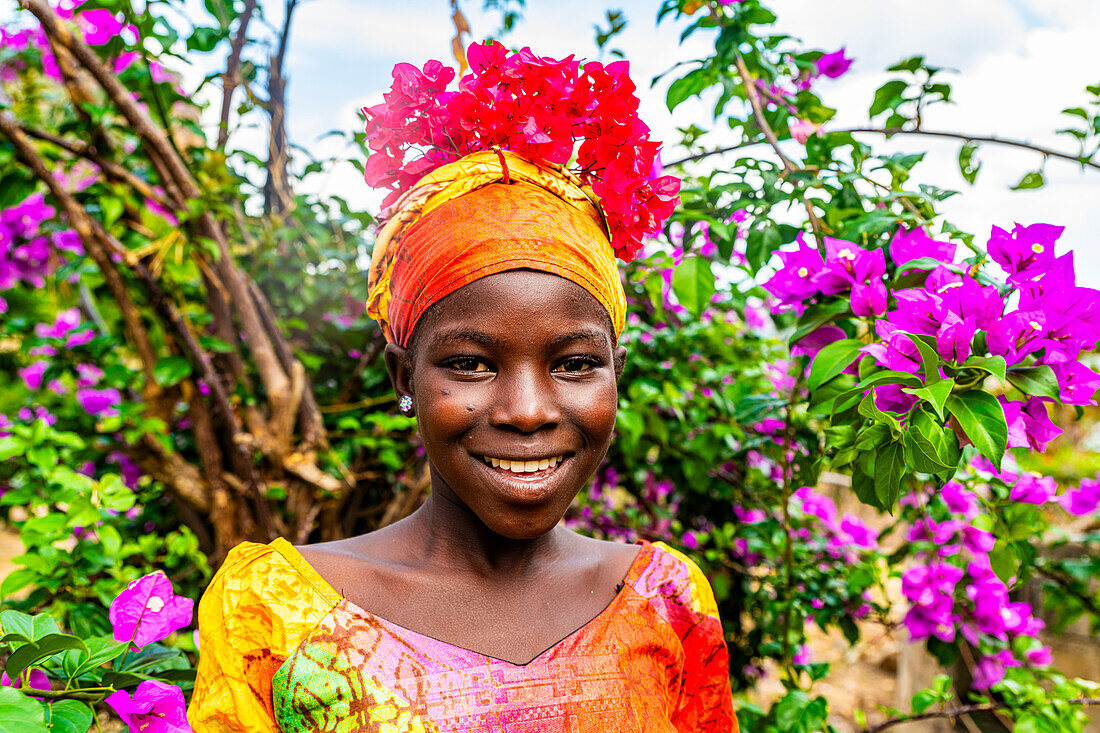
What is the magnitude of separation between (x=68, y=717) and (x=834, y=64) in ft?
6.63

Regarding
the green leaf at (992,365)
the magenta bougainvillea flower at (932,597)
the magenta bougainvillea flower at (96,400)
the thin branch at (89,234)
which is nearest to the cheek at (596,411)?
the green leaf at (992,365)

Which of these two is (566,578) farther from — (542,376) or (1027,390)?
(1027,390)

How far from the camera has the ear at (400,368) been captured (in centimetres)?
126

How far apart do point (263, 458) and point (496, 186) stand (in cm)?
132

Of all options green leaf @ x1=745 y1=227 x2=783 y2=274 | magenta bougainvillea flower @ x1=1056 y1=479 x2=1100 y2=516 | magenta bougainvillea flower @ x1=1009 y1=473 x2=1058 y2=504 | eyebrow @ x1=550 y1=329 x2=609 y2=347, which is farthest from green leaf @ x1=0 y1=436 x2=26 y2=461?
magenta bougainvillea flower @ x1=1056 y1=479 x2=1100 y2=516

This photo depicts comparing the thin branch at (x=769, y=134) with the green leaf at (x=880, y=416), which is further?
the thin branch at (x=769, y=134)

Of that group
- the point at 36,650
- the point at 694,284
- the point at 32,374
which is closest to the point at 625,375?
the point at 694,284

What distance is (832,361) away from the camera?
1.25 meters

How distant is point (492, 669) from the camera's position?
1115 mm

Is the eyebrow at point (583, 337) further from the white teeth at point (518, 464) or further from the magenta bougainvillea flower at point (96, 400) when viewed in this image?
the magenta bougainvillea flower at point (96, 400)

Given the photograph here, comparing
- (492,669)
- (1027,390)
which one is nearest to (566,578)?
(492,669)

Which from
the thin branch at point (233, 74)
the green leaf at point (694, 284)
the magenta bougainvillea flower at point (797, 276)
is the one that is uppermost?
the thin branch at point (233, 74)

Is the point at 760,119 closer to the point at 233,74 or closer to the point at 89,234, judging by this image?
the point at 233,74

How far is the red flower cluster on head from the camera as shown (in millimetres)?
1237
